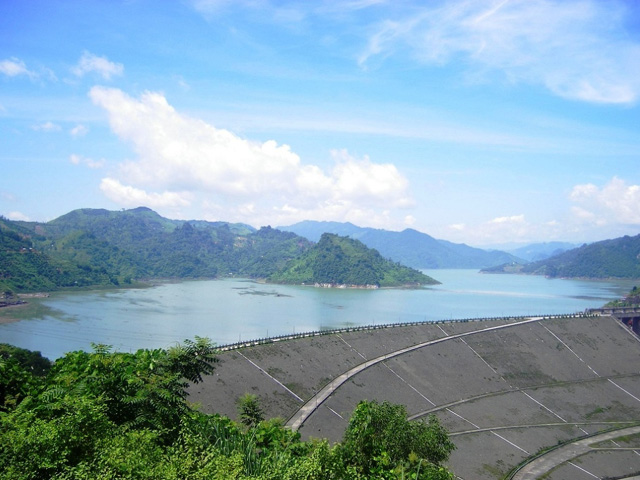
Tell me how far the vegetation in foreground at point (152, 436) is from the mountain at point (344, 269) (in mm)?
150316

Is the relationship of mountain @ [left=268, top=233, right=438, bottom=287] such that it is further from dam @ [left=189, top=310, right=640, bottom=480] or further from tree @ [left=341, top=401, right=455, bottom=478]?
tree @ [left=341, top=401, right=455, bottom=478]

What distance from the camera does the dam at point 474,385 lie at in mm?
33094

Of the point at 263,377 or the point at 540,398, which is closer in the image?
the point at 263,377

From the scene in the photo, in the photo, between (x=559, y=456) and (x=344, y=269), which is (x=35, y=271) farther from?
(x=559, y=456)

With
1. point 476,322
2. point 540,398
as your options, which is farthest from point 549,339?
point 540,398

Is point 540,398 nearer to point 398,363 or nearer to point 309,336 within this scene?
point 398,363

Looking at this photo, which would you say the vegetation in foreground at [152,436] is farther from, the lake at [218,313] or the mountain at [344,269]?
the mountain at [344,269]

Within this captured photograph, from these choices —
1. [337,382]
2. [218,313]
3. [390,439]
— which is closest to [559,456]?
[337,382]

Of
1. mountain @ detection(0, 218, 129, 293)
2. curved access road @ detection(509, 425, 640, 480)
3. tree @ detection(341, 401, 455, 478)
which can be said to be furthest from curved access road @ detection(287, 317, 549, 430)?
mountain @ detection(0, 218, 129, 293)

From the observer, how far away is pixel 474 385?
45312 millimetres

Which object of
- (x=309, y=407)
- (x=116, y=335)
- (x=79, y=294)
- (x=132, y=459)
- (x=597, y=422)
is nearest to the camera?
(x=132, y=459)

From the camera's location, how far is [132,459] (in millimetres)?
9172

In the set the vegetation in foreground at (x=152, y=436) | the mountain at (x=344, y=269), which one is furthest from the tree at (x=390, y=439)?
the mountain at (x=344, y=269)

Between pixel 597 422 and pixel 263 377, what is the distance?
2695 centimetres
